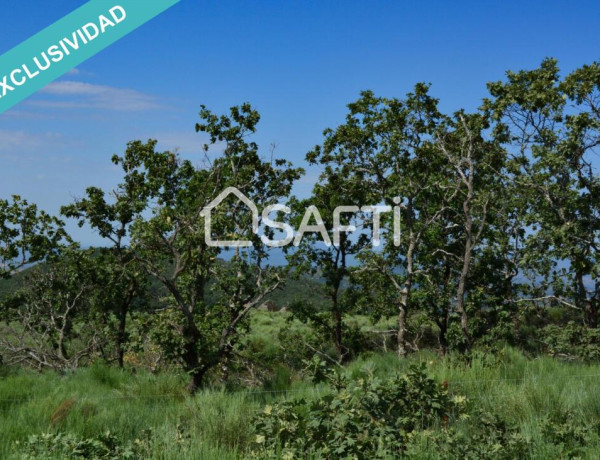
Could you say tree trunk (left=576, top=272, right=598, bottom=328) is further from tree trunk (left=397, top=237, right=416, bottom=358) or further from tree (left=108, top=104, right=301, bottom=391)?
tree (left=108, top=104, right=301, bottom=391)

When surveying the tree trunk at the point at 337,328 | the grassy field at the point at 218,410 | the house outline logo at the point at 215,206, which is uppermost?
the house outline logo at the point at 215,206

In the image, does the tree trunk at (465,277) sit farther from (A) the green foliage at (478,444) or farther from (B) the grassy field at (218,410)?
(A) the green foliage at (478,444)

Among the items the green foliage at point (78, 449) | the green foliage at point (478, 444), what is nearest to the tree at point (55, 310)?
the green foliage at point (78, 449)

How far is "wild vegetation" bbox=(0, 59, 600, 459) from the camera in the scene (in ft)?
21.6

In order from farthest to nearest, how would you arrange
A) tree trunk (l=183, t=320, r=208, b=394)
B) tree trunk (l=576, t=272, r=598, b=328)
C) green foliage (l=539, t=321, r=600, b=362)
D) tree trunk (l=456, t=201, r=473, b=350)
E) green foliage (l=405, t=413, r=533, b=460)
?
tree trunk (l=456, t=201, r=473, b=350), tree trunk (l=576, t=272, r=598, b=328), green foliage (l=539, t=321, r=600, b=362), tree trunk (l=183, t=320, r=208, b=394), green foliage (l=405, t=413, r=533, b=460)

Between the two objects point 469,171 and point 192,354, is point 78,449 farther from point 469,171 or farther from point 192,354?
point 469,171

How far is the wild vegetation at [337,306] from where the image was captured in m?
6.57

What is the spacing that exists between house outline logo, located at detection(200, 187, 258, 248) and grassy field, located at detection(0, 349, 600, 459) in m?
4.21

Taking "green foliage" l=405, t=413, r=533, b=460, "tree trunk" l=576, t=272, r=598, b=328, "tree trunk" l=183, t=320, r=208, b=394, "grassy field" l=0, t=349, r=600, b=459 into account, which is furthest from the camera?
"tree trunk" l=576, t=272, r=598, b=328

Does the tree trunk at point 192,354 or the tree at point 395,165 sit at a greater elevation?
the tree at point 395,165

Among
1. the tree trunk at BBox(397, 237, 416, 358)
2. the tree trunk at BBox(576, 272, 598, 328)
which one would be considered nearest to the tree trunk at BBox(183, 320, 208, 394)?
the tree trunk at BBox(397, 237, 416, 358)

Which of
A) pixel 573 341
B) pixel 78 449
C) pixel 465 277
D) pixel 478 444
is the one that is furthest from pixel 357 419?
pixel 573 341

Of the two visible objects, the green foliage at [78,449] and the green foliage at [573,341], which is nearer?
the green foliage at [78,449]

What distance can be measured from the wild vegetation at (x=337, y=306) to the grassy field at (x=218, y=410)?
0.14 ft
